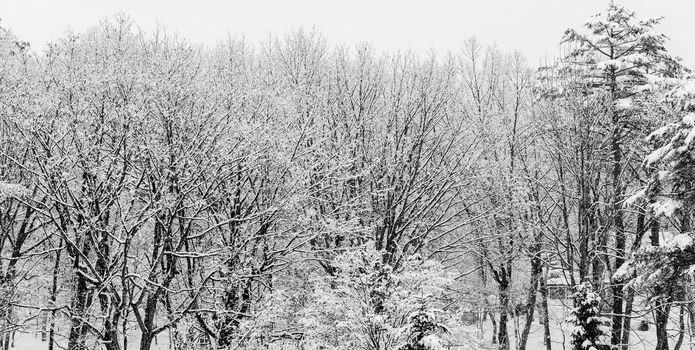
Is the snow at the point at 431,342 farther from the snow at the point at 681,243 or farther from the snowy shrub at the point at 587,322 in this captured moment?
the snow at the point at 681,243

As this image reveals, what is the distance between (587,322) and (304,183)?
308 inches

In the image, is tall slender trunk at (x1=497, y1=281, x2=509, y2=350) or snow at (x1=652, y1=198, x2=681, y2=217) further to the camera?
tall slender trunk at (x1=497, y1=281, x2=509, y2=350)

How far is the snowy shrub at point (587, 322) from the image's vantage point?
42.8ft

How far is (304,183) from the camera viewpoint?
47.0 ft

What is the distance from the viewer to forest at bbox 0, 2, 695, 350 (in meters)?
12.1

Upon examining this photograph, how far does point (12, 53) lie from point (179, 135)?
755 centimetres

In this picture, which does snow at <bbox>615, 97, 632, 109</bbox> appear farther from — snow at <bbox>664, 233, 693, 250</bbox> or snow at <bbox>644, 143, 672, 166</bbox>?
snow at <bbox>664, 233, 693, 250</bbox>

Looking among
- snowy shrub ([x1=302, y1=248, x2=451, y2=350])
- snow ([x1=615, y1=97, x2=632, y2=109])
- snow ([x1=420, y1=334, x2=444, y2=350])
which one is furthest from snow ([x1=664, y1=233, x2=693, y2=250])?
snow ([x1=420, y1=334, x2=444, y2=350])

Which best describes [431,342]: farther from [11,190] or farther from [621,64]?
[621,64]

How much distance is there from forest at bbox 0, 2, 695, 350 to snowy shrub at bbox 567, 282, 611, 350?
0.05m

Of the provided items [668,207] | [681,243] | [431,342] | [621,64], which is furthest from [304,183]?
[621,64]

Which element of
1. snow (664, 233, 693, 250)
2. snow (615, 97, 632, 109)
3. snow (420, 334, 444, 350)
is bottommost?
snow (420, 334, 444, 350)

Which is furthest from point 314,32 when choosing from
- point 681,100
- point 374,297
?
point 681,100

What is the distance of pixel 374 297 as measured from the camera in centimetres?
1399
